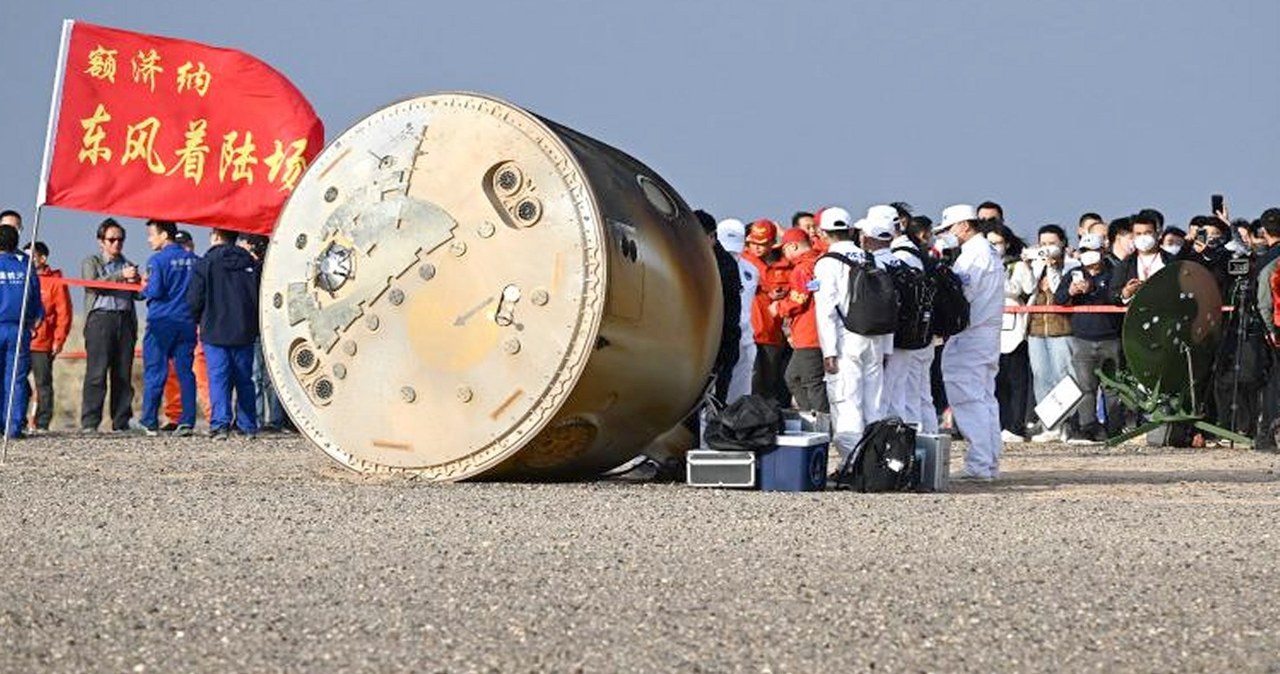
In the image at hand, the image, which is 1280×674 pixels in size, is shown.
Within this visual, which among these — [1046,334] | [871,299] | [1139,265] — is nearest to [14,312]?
[871,299]

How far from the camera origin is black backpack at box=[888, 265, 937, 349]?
15102 mm

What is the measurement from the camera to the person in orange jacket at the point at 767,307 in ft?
71.7

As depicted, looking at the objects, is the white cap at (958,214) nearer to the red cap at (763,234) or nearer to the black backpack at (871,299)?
the black backpack at (871,299)

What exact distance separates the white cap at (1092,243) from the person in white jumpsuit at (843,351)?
786 cm

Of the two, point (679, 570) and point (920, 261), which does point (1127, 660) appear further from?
point (920, 261)

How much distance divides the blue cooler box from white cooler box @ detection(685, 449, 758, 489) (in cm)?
9

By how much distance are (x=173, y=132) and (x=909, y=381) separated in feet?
19.1

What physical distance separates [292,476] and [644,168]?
302cm

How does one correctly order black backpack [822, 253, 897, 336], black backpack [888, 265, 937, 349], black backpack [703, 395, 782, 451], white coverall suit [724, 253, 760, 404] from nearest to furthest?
1. black backpack [703, 395, 782, 451]
2. black backpack [822, 253, 897, 336]
3. black backpack [888, 265, 937, 349]
4. white coverall suit [724, 253, 760, 404]

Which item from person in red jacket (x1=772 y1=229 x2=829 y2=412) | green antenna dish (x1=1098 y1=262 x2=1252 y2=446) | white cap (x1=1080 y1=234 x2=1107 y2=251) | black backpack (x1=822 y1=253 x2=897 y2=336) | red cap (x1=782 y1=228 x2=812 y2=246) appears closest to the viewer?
black backpack (x1=822 y1=253 x2=897 y2=336)

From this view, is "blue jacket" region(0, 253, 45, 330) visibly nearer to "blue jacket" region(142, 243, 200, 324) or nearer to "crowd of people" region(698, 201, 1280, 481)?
"blue jacket" region(142, 243, 200, 324)

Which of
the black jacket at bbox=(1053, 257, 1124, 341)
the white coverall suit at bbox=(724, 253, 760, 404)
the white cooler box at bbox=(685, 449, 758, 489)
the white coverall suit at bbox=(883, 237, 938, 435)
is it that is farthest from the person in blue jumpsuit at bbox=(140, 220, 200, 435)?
the white cooler box at bbox=(685, 449, 758, 489)

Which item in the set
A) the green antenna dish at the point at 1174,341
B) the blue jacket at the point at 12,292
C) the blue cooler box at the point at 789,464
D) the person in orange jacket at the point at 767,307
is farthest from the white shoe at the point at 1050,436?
the blue jacket at the point at 12,292

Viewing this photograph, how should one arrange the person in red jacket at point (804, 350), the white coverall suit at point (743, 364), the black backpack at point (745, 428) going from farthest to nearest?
1. the person in red jacket at point (804, 350)
2. the white coverall suit at point (743, 364)
3. the black backpack at point (745, 428)
